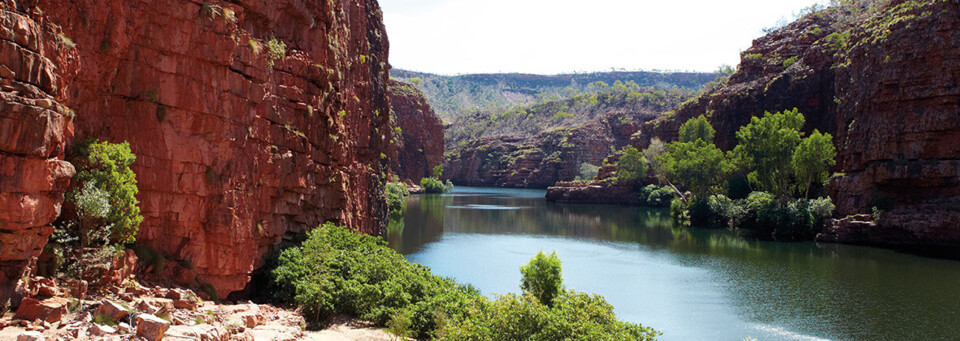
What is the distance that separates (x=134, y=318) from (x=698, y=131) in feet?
255

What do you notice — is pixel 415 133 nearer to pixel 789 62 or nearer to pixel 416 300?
pixel 789 62

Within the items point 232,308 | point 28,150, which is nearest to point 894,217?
point 232,308

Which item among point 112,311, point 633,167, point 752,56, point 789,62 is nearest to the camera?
point 112,311

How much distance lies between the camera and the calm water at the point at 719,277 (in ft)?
76.5

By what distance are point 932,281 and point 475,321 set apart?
28.5m

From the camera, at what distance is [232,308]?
52.6 ft

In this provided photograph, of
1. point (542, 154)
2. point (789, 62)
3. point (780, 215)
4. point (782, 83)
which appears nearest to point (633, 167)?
point (782, 83)

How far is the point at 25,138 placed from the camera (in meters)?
10.6

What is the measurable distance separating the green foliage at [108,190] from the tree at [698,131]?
7469cm

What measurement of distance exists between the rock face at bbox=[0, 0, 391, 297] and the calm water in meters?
8.54

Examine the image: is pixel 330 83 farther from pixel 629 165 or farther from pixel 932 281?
pixel 629 165

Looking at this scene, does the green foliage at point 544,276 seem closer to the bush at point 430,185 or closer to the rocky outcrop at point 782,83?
the rocky outcrop at point 782,83

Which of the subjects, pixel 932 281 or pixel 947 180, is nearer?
pixel 932 281

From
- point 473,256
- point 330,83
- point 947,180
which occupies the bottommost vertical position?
point 473,256
